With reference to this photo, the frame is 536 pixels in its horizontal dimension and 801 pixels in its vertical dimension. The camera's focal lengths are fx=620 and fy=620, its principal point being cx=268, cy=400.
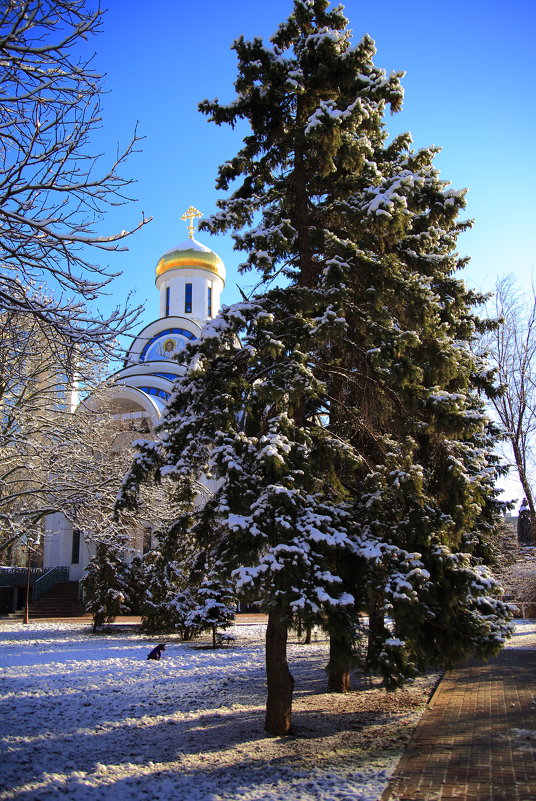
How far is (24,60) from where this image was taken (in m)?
4.79

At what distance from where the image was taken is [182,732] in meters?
7.58

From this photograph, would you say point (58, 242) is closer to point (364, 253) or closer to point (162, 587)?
point (364, 253)

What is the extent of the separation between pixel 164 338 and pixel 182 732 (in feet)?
97.1

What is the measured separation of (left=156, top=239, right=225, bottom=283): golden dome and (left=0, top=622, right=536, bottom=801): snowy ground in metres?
30.9

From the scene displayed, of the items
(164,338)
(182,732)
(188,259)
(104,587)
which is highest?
(188,259)

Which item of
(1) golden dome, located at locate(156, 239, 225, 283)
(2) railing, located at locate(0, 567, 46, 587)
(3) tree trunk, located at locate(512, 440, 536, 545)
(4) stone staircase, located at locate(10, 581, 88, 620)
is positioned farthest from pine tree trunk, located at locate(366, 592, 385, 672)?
(1) golden dome, located at locate(156, 239, 225, 283)

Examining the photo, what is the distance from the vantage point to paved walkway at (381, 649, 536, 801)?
219 inches

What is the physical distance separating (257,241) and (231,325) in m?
1.14

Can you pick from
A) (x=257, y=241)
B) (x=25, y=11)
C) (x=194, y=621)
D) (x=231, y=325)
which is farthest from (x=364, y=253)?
(x=194, y=621)

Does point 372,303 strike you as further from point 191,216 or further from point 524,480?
point 191,216

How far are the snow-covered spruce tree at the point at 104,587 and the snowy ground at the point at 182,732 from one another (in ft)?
15.7

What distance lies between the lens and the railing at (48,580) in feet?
83.8

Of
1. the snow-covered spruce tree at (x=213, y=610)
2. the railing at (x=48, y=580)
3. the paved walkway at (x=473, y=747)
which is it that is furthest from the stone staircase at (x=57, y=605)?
the paved walkway at (x=473, y=747)

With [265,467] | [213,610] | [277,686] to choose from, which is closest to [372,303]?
[265,467]
